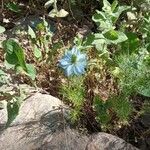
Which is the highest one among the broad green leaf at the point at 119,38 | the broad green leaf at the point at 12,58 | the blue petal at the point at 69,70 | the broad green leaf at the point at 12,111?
the broad green leaf at the point at 119,38

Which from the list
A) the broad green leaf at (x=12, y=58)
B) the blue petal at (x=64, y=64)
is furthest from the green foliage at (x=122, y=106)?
the broad green leaf at (x=12, y=58)

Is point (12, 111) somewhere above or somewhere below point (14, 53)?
below

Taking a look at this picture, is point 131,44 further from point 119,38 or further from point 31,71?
point 31,71

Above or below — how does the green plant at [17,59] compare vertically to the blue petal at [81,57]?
below

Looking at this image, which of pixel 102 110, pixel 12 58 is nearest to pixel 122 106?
pixel 102 110

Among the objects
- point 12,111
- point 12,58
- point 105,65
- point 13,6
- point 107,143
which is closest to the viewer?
point 107,143

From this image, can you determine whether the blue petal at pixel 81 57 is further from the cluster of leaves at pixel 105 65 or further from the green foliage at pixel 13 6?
the green foliage at pixel 13 6

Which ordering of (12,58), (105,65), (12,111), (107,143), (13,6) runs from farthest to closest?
(13,6)
(105,65)
(12,58)
(12,111)
(107,143)

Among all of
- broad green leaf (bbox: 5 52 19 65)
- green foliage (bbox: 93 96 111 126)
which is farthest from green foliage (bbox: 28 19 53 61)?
green foliage (bbox: 93 96 111 126)
